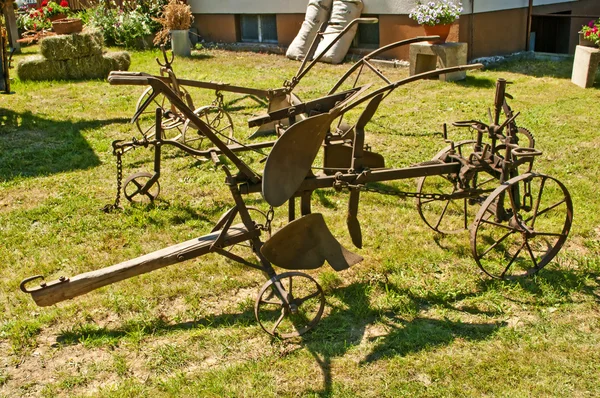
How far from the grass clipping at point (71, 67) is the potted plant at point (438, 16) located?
5887mm

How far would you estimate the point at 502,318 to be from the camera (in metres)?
3.88

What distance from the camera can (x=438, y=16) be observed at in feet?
30.6

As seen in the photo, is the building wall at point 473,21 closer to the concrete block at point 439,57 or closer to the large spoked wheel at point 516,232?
the concrete block at point 439,57

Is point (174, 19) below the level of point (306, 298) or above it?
above

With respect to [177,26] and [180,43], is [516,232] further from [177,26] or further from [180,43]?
[177,26]

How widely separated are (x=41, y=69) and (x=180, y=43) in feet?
9.75

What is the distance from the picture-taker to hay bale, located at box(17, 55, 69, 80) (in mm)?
11258

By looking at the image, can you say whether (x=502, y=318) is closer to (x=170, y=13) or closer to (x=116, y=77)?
(x=116, y=77)

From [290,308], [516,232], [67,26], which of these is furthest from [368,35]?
[290,308]

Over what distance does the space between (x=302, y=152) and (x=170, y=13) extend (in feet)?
33.2

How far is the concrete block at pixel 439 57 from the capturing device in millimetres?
9297

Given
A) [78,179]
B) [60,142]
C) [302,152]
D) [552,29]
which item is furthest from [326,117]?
[552,29]

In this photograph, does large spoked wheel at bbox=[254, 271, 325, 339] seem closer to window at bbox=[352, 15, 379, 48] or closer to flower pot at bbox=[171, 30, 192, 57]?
window at bbox=[352, 15, 379, 48]

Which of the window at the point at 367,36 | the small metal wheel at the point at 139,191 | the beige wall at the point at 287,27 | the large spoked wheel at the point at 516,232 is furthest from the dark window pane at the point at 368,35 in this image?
the large spoked wheel at the point at 516,232
